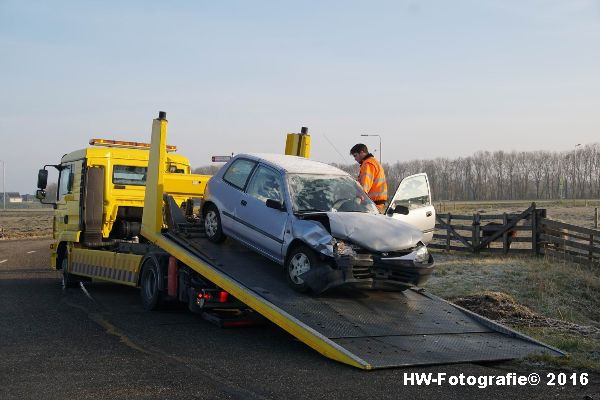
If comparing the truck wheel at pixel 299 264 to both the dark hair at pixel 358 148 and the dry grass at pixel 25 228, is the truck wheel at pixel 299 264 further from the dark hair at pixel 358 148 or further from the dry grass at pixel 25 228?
the dry grass at pixel 25 228

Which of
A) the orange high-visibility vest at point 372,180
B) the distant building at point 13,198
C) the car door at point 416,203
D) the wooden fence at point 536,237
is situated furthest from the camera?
the distant building at point 13,198

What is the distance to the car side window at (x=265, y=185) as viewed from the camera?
9.47 m

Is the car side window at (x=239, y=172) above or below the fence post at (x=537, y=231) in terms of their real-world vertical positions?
above

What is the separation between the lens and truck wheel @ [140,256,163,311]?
10680 mm

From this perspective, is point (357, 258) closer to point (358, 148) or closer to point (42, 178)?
point (358, 148)

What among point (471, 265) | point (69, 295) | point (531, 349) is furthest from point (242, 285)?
point (471, 265)

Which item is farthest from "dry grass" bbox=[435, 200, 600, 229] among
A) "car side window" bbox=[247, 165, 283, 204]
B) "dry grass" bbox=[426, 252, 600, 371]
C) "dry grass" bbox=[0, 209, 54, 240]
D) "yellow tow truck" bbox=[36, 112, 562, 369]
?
"car side window" bbox=[247, 165, 283, 204]

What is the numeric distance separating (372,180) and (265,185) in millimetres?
1978

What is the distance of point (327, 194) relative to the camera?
9.64 metres

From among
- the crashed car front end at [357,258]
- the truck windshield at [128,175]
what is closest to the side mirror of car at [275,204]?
the crashed car front end at [357,258]

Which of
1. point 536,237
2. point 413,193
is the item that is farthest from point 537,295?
point 536,237

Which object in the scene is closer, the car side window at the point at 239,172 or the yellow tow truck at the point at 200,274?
the yellow tow truck at the point at 200,274

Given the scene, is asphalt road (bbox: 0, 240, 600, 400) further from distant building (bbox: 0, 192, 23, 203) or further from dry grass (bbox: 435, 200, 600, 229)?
distant building (bbox: 0, 192, 23, 203)

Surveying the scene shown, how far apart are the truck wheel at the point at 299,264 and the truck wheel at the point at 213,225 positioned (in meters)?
1.71
